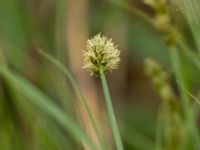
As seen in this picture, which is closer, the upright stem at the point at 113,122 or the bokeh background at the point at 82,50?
the upright stem at the point at 113,122

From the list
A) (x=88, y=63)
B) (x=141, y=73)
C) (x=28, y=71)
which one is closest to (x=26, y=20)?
(x=28, y=71)

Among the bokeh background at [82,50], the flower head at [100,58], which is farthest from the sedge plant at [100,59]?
the bokeh background at [82,50]

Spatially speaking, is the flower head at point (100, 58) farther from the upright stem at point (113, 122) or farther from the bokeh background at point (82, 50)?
the bokeh background at point (82, 50)

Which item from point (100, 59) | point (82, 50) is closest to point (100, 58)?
point (100, 59)

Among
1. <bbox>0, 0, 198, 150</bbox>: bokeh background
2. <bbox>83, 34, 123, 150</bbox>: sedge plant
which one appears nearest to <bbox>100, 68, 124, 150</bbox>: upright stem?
<bbox>83, 34, 123, 150</bbox>: sedge plant

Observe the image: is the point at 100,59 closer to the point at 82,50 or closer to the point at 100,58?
the point at 100,58

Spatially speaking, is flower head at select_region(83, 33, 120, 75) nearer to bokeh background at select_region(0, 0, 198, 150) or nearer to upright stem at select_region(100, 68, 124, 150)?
upright stem at select_region(100, 68, 124, 150)

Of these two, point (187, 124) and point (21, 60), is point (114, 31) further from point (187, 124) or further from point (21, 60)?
point (187, 124)

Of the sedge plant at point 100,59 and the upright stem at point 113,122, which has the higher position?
the sedge plant at point 100,59

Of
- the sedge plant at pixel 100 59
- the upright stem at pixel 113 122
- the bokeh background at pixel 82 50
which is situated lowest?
the upright stem at pixel 113 122
